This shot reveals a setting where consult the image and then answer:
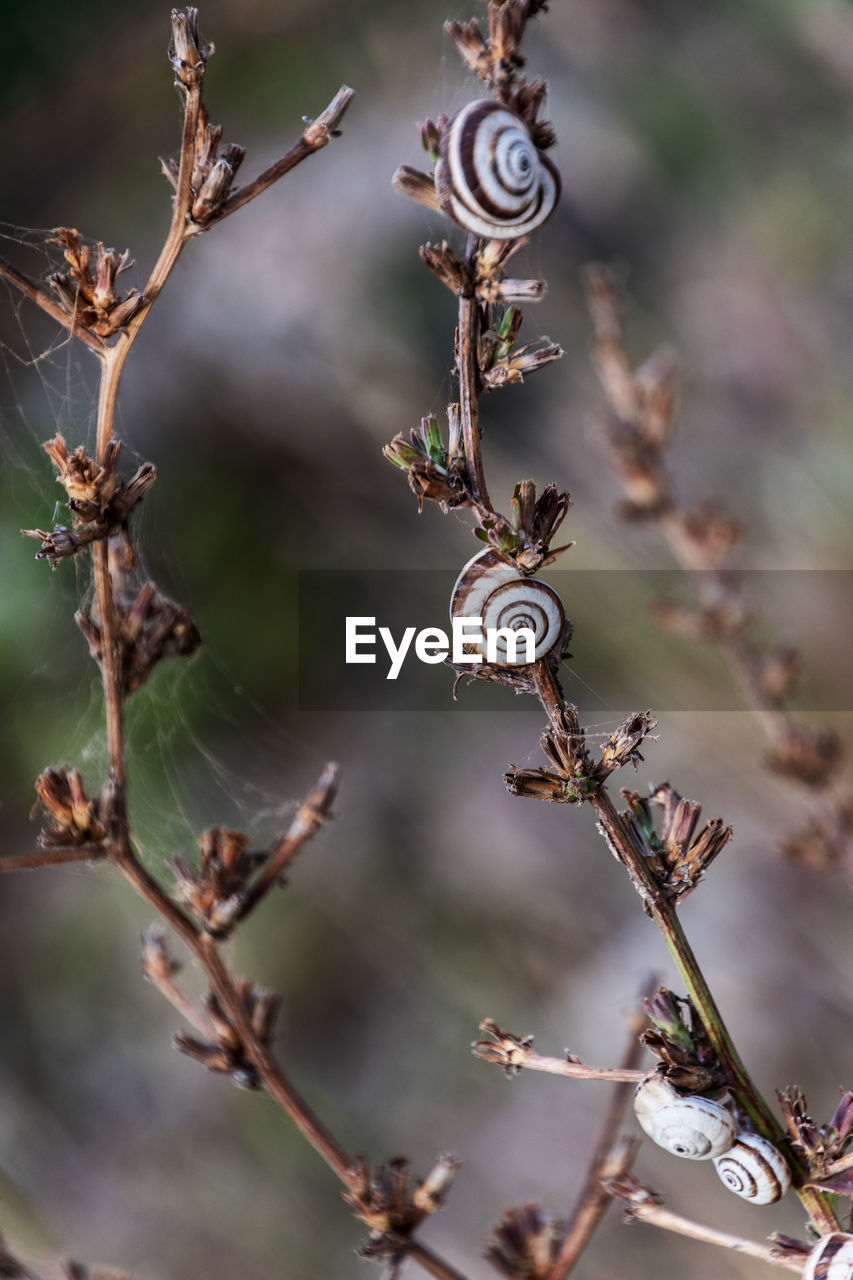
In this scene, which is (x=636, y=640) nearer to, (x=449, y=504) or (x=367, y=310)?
(x=367, y=310)

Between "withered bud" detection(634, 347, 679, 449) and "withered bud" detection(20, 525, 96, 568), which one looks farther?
"withered bud" detection(634, 347, 679, 449)

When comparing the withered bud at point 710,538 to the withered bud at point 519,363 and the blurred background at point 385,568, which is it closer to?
the withered bud at point 519,363

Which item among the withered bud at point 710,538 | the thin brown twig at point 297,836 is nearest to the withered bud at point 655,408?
the withered bud at point 710,538

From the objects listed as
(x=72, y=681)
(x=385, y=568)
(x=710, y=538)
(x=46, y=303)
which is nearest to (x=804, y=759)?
(x=710, y=538)

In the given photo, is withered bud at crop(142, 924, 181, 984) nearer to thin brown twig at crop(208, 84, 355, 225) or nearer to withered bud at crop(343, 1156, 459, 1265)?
withered bud at crop(343, 1156, 459, 1265)

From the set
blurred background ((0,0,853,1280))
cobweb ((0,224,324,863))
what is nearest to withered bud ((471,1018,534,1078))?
cobweb ((0,224,324,863))

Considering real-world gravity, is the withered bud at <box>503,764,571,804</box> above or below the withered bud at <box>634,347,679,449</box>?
below
